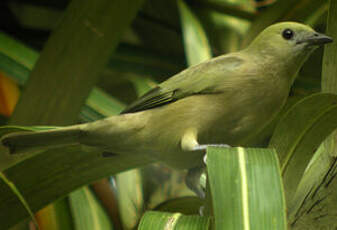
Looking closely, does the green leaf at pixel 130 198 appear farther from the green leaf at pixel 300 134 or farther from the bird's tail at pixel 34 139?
the green leaf at pixel 300 134

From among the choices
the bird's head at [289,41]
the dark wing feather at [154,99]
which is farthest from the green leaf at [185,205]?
the bird's head at [289,41]

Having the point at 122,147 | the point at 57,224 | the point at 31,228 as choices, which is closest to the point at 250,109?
the point at 122,147

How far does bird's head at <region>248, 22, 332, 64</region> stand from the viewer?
1280 mm

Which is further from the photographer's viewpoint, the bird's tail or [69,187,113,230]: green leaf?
[69,187,113,230]: green leaf

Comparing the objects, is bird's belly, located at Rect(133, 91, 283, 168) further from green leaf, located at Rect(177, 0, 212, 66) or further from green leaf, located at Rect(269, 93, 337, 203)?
green leaf, located at Rect(177, 0, 212, 66)

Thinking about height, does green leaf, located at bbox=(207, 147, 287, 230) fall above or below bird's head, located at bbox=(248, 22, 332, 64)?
below

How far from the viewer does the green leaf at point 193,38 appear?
79.7 inches

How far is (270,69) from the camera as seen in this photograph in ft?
4.44

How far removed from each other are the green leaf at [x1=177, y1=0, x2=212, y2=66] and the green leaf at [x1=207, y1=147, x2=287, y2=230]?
1086 millimetres

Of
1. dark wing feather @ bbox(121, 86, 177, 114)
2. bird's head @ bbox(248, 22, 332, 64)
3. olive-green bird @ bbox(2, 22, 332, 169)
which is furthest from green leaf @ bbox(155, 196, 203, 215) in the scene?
bird's head @ bbox(248, 22, 332, 64)

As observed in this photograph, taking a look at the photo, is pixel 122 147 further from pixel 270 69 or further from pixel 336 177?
pixel 336 177

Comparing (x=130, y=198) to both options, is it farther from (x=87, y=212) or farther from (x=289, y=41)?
(x=289, y=41)

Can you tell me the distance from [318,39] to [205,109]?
347mm

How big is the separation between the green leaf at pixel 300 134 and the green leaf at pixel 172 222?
1.12 feet
